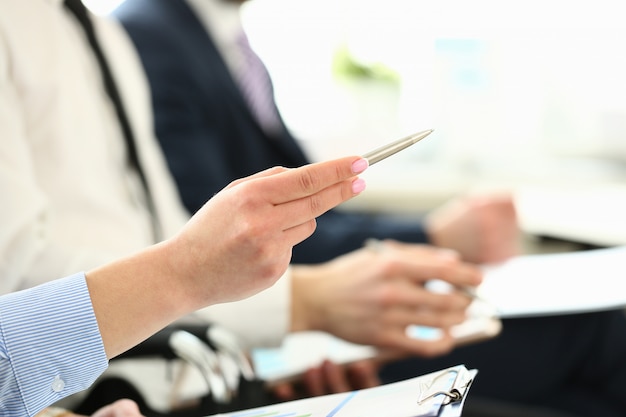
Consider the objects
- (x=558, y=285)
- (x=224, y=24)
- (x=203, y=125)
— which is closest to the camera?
(x=558, y=285)

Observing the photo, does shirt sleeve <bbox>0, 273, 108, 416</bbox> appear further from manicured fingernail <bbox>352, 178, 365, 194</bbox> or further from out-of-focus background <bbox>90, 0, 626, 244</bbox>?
out-of-focus background <bbox>90, 0, 626, 244</bbox>

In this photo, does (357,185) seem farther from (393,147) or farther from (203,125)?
(203,125)

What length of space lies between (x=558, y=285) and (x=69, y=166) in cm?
62

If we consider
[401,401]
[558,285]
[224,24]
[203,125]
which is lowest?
[558,285]

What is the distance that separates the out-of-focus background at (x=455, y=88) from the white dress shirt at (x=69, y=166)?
1039 mm

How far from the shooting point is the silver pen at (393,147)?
456 mm

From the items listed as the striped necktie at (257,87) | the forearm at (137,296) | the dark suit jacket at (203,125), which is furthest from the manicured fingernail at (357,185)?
the striped necktie at (257,87)

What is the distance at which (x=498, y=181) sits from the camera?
6.27 ft

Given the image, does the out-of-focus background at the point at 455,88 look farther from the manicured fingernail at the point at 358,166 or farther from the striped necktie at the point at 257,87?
the manicured fingernail at the point at 358,166

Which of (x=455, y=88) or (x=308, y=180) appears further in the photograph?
(x=455, y=88)

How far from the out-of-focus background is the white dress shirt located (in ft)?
3.41

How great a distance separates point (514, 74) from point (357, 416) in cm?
183

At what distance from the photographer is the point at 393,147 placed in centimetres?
47

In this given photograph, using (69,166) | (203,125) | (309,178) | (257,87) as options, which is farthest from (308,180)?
(257,87)
